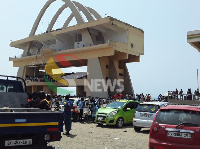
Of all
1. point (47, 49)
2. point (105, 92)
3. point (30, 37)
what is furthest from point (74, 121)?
point (30, 37)

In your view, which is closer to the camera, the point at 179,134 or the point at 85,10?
the point at 179,134

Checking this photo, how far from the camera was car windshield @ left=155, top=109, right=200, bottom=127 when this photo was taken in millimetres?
5758

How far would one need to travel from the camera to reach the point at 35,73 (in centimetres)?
6056

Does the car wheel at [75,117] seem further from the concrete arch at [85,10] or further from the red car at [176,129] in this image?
the concrete arch at [85,10]

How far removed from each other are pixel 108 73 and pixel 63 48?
11146 millimetres

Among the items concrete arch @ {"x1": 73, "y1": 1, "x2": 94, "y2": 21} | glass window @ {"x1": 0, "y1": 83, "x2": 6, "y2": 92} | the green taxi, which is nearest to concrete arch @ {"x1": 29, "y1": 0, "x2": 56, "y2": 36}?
concrete arch @ {"x1": 73, "y1": 1, "x2": 94, "y2": 21}

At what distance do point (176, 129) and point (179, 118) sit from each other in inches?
12.6

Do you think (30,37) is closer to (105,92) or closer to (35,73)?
(35,73)

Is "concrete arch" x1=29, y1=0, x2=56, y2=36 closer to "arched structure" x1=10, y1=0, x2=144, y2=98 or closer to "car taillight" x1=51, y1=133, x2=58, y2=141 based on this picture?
"arched structure" x1=10, y1=0, x2=144, y2=98

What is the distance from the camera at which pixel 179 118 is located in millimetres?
5945

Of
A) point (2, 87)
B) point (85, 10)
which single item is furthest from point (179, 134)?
point (85, 10)

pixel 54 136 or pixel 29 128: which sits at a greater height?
pixel 29 128

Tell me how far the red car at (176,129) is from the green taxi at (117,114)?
7704 mm

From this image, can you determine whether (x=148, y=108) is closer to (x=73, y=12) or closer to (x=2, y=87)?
(x=2, y=87)
